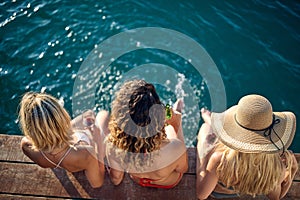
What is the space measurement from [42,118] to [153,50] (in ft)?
10.3

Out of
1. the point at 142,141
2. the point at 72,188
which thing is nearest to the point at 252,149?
the point at 142,141

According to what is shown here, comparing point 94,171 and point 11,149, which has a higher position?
point 94,171

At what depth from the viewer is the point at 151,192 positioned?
3227 millimetres

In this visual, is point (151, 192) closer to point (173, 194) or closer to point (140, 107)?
point (173, 194)

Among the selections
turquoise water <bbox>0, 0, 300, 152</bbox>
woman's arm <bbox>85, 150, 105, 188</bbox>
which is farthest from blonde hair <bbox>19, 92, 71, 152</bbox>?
turquoise water <bbox>0, 0, 300, 152</bbox>

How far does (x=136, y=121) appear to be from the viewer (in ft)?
8.10

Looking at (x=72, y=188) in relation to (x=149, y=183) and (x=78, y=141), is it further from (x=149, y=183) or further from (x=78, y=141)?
(x=149, y=183)

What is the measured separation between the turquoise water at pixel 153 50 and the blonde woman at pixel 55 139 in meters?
1.89

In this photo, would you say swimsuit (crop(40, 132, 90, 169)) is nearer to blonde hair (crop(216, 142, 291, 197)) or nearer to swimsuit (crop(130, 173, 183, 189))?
swimsuit (crop(130, 173, 183, 189))

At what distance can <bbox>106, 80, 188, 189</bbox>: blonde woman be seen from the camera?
2469 mm

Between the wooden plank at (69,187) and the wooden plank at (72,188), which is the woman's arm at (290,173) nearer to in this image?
the wooden plank at (72,188)

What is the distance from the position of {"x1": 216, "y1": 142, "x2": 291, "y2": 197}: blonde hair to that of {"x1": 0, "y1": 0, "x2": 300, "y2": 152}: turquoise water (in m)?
2.00

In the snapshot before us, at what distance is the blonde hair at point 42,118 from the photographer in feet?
8.55

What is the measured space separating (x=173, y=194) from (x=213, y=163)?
2.07 ft
